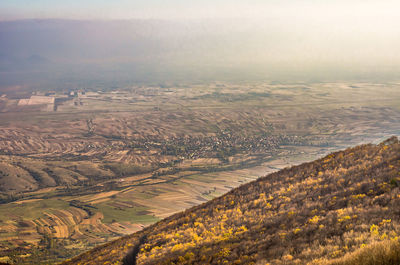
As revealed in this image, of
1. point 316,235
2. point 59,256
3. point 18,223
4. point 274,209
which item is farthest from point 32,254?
point 316,235

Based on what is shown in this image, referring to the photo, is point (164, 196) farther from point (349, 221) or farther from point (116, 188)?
point (349, 221)

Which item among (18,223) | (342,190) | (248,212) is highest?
(342,190)

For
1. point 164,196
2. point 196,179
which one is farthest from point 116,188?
point 196,179

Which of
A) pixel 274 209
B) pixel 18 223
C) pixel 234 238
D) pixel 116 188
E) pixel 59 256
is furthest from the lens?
pixel 116 188

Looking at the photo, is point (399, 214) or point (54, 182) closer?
point (399, 214)

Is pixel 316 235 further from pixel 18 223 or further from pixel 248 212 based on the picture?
pixel 18 223

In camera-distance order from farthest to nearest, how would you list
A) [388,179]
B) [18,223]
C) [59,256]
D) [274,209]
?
[18,223]
[59,256]
[274,209]
[388,179]

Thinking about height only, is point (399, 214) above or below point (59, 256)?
above
